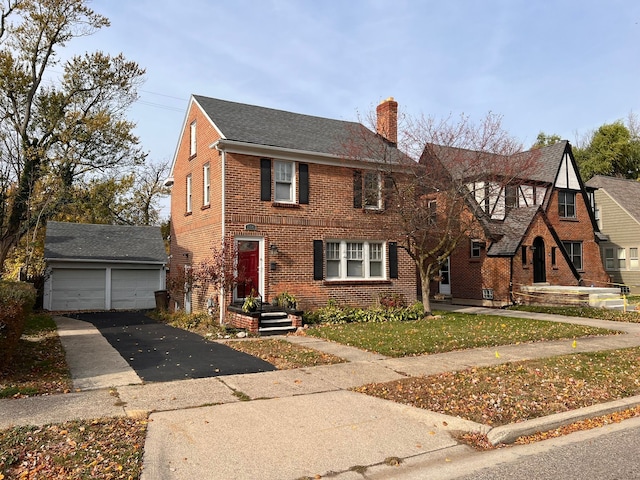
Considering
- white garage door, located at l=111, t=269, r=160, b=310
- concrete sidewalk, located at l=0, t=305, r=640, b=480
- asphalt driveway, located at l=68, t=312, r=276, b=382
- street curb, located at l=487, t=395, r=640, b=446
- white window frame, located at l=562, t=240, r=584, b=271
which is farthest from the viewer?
white window frame, located at l=562, t=240, r=584, b=271

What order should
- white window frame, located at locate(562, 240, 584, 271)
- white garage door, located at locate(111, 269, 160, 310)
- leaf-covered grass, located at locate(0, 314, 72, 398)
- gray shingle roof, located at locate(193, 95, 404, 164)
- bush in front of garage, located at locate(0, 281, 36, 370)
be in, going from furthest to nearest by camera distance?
white window frame, located at locate(562, 240, 584, 271) → white garage door, located at locate(111, 269, 160, 310) → gray shingle roof, located at locate(193, 95, 404, 164) → bush in front of garage, located at locate(0, 281, 36, 370) → leaf-covered grass, located at locate(0, 314, 72, 398)

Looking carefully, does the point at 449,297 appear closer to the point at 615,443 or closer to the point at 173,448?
the point at 615,443

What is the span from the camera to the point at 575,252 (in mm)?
25766

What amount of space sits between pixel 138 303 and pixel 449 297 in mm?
15356

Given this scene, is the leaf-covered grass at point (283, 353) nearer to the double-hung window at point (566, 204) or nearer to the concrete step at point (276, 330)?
the concrete step at point (276, 330)

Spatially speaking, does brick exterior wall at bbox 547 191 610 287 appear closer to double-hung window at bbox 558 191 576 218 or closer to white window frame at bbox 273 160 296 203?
double-hung window at bbox 558 191 576 218

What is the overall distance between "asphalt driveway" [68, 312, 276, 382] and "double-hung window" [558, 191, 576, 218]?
67.2 feet

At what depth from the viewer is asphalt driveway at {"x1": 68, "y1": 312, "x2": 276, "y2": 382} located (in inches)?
338

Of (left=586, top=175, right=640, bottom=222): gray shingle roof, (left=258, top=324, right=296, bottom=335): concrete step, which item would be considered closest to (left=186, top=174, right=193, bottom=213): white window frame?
(left=258, top=324, right=296, bottom=335): concrete step

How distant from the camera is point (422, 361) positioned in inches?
373

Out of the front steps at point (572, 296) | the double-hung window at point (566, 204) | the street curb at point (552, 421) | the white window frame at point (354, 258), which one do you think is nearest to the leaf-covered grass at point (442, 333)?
the white window frame at point (354, 258)

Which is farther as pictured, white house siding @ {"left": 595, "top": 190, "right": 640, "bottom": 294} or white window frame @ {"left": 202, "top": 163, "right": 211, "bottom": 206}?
white house siding @ {"left": 595, "top": 190, "right": 640, "bottom": 294}

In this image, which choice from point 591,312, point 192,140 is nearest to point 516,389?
point 591,312

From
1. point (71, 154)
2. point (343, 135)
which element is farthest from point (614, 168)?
point (71, 154)
